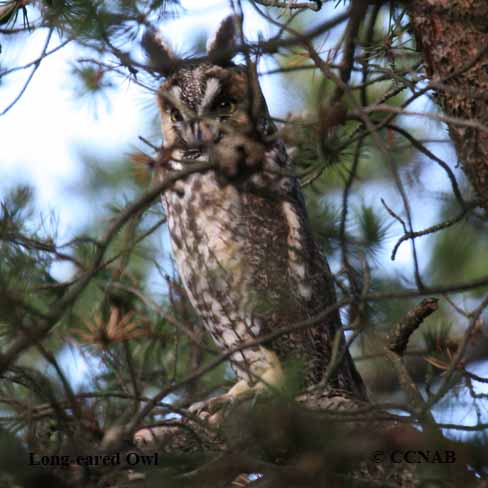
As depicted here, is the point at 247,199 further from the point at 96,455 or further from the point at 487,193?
the point at 96,455

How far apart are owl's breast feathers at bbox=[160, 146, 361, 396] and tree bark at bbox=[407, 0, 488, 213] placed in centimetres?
99

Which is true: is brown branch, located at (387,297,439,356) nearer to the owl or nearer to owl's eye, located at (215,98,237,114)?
the owl

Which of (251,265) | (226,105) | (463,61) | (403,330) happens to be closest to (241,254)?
(251,265)

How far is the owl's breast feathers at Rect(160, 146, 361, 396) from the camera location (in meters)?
2.69

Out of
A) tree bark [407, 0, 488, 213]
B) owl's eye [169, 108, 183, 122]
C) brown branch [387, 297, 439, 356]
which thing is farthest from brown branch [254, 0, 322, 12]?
brown branch [387, 297, 439, 356]

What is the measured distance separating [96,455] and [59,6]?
1152mm

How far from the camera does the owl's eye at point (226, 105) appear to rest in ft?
9.02

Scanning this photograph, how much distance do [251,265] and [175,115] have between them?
0.64 m

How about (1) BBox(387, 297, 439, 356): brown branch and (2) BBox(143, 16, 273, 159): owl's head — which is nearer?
(1) BBox(387, 297, 439, 356): brown branch

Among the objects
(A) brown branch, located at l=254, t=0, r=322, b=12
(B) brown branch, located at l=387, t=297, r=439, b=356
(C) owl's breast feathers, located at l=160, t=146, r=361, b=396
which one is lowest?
(B) brown branch, located at l=387, t=297, r=439, b=356

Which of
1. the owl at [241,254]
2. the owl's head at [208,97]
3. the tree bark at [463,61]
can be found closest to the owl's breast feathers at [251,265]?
the owl at [241,254]

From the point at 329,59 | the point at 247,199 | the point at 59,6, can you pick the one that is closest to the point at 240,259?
the point at 247,199

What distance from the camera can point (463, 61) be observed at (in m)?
1.71

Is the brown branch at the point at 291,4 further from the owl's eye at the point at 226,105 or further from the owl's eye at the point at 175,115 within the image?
the owl's eye at the point at 175,115
